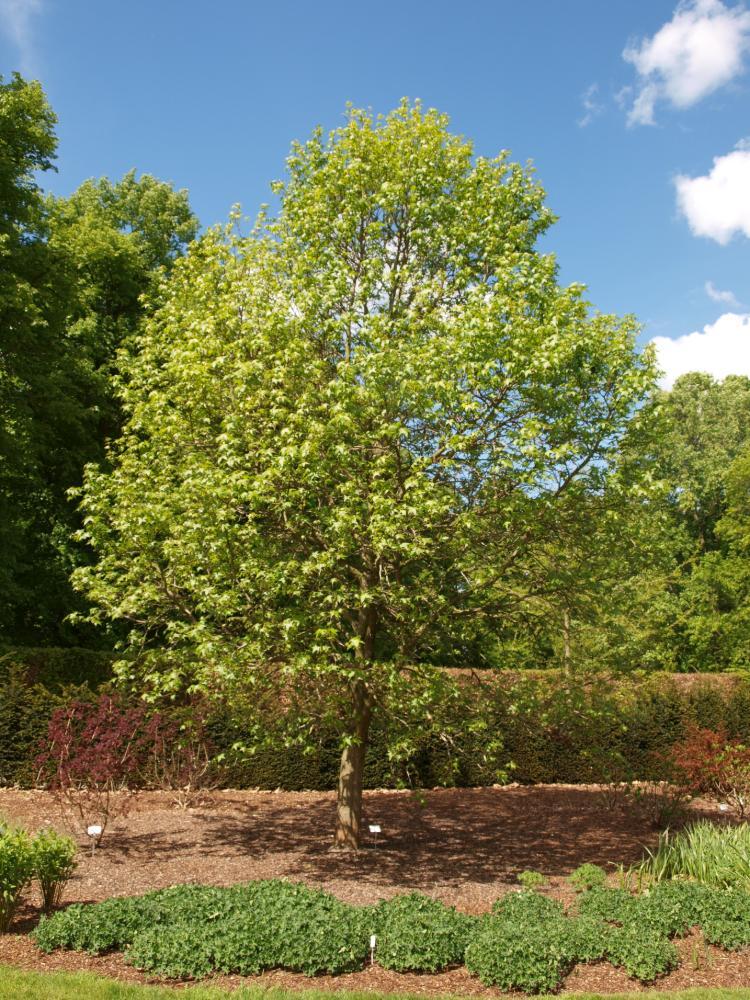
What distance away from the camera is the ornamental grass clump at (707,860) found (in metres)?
8.62

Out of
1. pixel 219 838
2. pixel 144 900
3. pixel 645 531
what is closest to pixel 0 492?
pixel 219 838

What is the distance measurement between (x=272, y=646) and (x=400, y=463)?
95.3 inches

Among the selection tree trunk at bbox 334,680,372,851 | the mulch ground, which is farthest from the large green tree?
the mulch ground

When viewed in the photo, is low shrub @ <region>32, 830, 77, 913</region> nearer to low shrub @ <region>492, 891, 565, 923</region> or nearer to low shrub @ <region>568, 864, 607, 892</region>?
low shrub @ <region>492, 891, 565, 923</region>

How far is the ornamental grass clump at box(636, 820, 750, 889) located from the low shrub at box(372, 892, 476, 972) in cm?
306

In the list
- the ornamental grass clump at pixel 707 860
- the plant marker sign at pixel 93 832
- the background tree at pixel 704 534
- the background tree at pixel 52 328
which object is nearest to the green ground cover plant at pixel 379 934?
the ornamental grass clump at pixel 707 860

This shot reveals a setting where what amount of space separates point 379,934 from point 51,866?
3.10 metres

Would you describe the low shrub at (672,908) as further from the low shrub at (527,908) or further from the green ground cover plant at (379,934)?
the low shrub at (527,908)

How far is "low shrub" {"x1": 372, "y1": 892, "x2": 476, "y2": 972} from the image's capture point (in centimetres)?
650

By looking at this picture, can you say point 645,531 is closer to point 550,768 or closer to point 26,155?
point 550,768

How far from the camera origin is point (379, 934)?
6691 mm

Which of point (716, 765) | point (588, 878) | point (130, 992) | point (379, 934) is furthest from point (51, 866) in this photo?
point (716, 765)

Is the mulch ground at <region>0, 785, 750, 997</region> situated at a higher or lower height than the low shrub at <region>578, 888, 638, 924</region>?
lower

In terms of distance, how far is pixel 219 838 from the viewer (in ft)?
35.5
